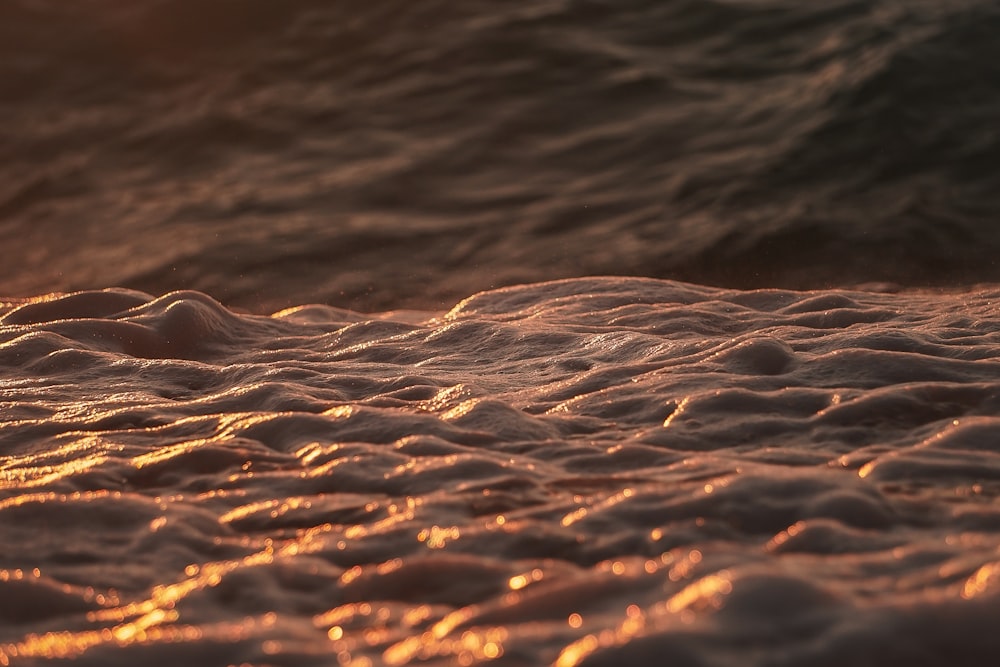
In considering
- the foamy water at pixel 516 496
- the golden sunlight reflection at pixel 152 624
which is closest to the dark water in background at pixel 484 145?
the foamy water at pixel 516 496

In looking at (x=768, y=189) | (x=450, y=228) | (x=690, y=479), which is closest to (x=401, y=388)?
(x=690, y=479)

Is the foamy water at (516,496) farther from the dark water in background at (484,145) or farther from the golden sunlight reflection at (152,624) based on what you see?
the dark water in background at (484,145)

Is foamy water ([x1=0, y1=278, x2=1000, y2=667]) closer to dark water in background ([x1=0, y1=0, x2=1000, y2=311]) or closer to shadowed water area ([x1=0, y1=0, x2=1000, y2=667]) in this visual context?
shadowed water area ([x1=0, y1=0, x2=1000, y2=667])

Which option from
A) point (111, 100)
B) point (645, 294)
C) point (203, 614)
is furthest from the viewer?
point (111, 100)

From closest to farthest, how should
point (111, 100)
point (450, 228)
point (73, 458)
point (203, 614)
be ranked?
point (203, 614)
point (73, 458)
point (450, 228)
point (111, 100)

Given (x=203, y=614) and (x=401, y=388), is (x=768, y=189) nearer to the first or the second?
(x=401, y=388)

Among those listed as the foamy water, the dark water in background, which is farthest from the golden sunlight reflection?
the dark water in background

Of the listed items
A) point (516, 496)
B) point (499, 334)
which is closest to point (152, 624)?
point (516, 496)
